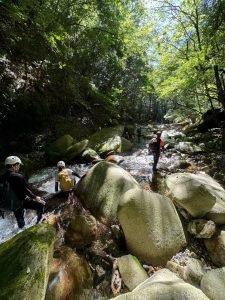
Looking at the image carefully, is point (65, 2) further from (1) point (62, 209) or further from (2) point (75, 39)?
(1) point (62, 209)

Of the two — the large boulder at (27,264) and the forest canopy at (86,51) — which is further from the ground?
the forest canopy at (86,51)

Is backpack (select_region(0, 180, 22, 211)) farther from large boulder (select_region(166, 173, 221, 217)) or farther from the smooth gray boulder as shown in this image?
the smooth gray boulder

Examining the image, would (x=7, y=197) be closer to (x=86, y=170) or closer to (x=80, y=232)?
(x=80, y=232)

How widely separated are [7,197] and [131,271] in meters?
2.74

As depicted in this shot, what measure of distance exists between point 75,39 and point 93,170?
1270 cm

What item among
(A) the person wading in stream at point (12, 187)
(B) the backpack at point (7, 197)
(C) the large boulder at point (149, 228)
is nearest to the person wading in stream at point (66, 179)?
(A) the person wading in stream at point (12, 187)

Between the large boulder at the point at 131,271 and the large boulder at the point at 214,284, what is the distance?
1017 millimetres

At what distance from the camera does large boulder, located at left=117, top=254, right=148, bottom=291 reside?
3.97 metres

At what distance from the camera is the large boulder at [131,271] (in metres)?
3.97

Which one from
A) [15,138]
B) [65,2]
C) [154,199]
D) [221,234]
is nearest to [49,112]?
[15,138]

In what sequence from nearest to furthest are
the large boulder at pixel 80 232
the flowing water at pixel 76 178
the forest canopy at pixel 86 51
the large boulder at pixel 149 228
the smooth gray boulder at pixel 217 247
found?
the large boulder at pixel 149 228 → the smooth gray boulder at pixel 217 247 → the large boulder at pixel 80 232 → the flowing water at pixel 76 178 → the forest canopy at pixel 86 51

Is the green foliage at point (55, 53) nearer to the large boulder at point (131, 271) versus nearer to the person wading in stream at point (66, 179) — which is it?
the person wading in stream at point (66, 179)

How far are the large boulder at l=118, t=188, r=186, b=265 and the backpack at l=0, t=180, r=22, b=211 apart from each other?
216cm

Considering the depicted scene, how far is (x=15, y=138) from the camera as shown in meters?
11.1
